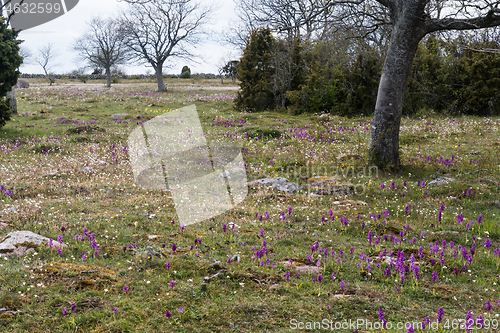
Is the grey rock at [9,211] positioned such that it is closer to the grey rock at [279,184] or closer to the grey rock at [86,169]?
the grey rock at [86,169]

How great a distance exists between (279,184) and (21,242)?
6.87 m

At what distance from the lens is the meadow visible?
14.2 feet

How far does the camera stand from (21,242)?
5934 mm

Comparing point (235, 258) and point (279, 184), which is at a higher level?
point (279, 184)

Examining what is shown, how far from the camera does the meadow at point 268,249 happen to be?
4328 mm

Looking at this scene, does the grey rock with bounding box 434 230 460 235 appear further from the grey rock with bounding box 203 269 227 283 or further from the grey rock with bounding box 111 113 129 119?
the grey rock with bounding box 111 113 129 119

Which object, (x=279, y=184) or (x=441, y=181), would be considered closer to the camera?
(x=441, y=181)

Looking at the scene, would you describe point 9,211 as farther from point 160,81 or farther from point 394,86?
point 160,81

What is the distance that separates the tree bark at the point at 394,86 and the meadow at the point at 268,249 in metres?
0.66

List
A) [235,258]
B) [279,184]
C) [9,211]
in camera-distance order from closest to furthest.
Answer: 1. [235,258]
2. [9,211]
3. [279,184]

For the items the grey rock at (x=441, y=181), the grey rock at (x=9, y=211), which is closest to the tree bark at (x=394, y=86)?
the grey rock at (x=441, y=181)

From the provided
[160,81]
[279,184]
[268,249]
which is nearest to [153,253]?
[268,249]

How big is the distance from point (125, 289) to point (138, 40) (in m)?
51.0

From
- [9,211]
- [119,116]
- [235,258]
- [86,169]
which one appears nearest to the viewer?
[235,258]
